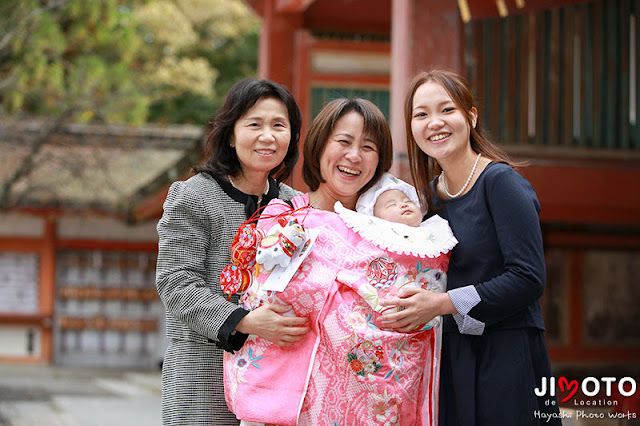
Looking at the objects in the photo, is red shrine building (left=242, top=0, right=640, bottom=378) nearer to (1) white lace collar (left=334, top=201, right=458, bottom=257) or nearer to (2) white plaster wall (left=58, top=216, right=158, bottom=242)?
(1) white lace collar (left=334, top=201, right=458, bottom=257)

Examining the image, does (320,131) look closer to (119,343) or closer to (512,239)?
(512,239)

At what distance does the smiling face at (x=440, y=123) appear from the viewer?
102 inches

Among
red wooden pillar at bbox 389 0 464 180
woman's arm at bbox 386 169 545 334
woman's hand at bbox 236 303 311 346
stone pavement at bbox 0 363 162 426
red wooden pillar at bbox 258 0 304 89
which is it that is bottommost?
stone pavement at bbox 0 363 162 426

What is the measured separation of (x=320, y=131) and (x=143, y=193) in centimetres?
995

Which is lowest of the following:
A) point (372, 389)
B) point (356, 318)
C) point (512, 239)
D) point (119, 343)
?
point (119, 343)

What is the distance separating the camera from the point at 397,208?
2600 millimetres

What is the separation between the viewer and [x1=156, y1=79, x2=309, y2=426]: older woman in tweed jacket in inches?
98.2

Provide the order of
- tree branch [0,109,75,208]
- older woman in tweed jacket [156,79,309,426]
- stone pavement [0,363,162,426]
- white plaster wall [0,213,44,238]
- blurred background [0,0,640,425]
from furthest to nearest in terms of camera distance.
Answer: white plaster wall [0,213,44,238]
stone pavement [0,363,162,426]
tree branch [0,109,75,208]
blurred background [0,0,640,425]
older woman in tweed jacket [156,79,309,426]

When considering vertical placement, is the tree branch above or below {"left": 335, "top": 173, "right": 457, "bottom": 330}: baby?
above

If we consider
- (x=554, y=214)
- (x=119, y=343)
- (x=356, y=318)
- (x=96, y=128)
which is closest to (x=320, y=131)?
(x=356, y=318)

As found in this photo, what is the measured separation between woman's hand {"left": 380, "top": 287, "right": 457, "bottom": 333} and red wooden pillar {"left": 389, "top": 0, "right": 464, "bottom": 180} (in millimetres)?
2284

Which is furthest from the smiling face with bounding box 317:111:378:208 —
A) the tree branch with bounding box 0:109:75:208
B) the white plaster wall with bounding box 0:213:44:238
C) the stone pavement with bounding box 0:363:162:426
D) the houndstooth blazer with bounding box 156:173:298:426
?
the white plaster wall with bounding box 0:213:44:238

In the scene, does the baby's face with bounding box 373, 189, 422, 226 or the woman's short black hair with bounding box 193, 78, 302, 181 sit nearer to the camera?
the baby's face with bounding box 373, 189, 422, 226

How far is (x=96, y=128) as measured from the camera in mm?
11055
